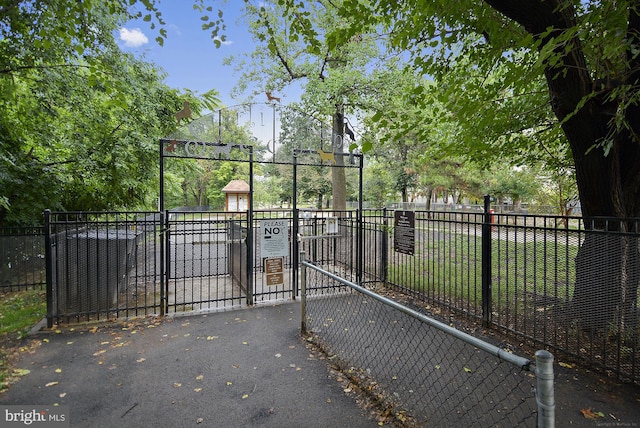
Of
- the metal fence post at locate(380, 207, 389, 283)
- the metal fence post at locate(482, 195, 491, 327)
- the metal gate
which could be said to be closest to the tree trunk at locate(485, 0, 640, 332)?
the metal fence post at locate(482, 195, 491, 327)

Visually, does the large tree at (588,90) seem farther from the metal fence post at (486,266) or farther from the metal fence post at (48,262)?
the metal fence post at (48,262)

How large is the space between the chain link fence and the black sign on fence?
4.49ft

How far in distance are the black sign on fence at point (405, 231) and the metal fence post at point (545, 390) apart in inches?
174

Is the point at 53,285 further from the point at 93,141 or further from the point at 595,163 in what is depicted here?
the point at 595,163

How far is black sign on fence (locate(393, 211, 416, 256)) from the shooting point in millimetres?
5969

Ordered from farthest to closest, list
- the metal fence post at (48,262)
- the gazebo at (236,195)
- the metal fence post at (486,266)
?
the gazebo at (236,195)
the metal fence post at (486,266)
the metal fence post at (48,262)

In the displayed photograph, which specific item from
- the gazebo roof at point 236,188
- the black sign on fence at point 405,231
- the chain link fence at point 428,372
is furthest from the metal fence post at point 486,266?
the gazebo roof at point 236,188

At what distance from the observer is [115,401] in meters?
3.08

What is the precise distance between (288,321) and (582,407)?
359 cm

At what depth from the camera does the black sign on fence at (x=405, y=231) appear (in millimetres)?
5969

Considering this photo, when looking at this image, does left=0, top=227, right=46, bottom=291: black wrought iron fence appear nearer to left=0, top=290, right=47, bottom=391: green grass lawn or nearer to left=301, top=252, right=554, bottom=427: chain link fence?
left=0, top=290, right=47, bottom=391: green grass lawn

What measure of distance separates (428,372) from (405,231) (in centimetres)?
299

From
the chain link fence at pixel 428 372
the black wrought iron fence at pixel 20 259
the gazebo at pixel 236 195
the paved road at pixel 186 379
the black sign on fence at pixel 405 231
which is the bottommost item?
the paved road at pixel 186 379

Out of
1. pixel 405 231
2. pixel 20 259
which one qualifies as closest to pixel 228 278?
pixel 20 259
